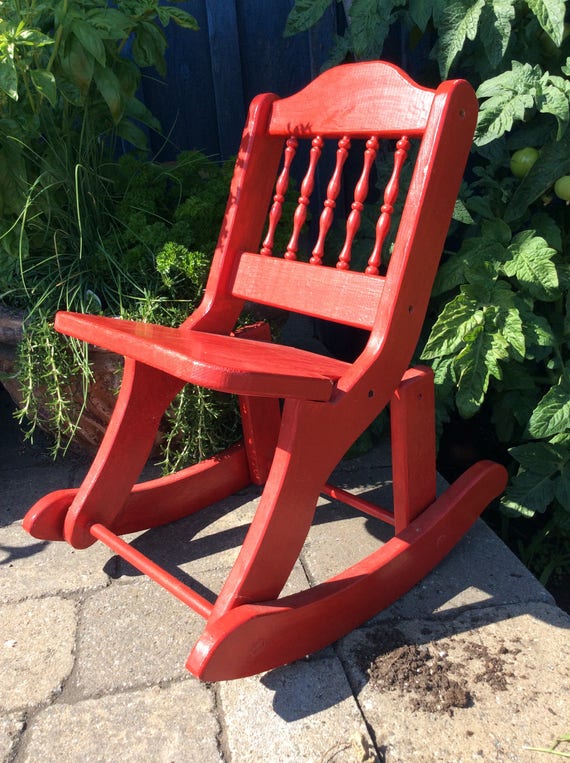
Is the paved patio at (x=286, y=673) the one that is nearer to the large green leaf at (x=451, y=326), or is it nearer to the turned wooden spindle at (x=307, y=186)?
the large green leaf at (x=451, y=326)

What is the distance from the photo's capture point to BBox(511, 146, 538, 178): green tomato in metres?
1.86

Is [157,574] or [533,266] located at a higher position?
[533,266]

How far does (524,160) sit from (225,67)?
51.9 inches

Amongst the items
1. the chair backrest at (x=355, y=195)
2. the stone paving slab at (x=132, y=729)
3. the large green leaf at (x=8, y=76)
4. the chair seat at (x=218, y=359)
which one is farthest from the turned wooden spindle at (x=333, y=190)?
the stone paving slab at (x=132, y=729)

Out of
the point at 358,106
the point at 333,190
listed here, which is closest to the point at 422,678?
the point at 333,190

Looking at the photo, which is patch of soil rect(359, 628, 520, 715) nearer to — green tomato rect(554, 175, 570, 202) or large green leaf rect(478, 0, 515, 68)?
green tomato rect(554, 175, 570, 202)

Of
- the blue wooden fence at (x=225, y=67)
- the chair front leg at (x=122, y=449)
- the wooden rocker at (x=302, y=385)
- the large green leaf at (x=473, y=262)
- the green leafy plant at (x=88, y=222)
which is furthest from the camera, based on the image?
the blue wooden fence at (x=225, y=67)

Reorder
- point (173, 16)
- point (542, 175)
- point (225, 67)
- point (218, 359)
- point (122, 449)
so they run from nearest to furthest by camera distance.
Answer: point (218, 359) → point (122, 449) → point (542, 175) → point (173, 16) → point (225, 67)

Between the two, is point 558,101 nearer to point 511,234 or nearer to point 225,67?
point 511,234

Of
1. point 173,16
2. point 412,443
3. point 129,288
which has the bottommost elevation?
point 412,443

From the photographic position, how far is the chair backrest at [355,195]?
59.6 inches

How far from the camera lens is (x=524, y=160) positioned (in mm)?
1864

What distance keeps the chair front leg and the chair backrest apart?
22cm

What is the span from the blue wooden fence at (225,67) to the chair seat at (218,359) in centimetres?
124
